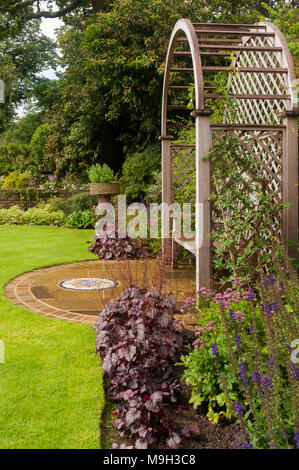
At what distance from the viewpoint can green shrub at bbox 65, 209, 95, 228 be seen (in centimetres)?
1066

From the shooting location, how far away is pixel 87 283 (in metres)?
5.27

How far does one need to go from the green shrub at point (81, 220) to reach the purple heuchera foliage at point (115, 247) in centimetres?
323

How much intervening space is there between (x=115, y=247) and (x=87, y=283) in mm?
1866

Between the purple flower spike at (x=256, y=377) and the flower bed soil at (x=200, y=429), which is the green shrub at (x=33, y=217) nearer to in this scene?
the flower bed soil at (x=200, y=429)

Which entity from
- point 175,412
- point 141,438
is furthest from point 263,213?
point 141,438

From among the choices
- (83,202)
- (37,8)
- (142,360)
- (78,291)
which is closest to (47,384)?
(142,360)

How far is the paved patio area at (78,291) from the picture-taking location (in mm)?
4090

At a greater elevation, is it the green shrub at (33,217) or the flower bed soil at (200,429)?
the green shrub at (33,217)

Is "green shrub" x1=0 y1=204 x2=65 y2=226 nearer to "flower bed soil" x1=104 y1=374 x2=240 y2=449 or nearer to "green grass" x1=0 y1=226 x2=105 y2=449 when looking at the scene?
"green grass" x1=0 y1=226 x2=105 y2=449

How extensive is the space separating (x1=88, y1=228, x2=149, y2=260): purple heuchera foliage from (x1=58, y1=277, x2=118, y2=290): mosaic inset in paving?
126 centimetres

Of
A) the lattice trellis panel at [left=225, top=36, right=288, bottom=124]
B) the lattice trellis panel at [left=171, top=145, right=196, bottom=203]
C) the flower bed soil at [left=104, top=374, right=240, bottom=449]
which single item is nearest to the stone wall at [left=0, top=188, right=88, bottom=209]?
the lattice trellis panel at [left=171, top=145, right=196, bottom=203]

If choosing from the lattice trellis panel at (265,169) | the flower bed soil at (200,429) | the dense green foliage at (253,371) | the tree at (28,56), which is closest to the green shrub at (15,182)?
the lattice trellis panel at (265,169)

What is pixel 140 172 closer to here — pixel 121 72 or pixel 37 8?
pixel 121 72

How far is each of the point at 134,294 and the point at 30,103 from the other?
25.2 m
